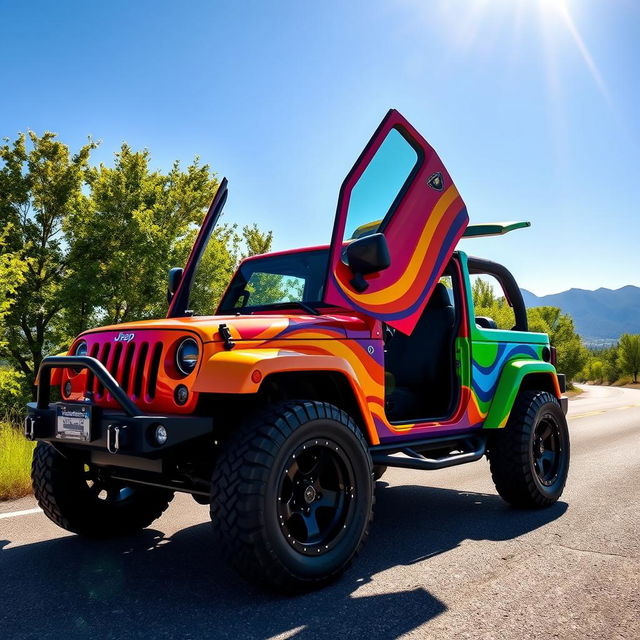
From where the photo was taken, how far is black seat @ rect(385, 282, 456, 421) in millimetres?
4709

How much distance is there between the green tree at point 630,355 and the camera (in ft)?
242

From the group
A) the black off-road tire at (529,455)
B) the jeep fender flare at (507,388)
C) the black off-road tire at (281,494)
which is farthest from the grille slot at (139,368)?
the black off-road tire at (529,455)

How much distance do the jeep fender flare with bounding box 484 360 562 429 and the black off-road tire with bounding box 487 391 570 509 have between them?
114mm

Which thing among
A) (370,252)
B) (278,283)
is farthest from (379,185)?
(278,283)

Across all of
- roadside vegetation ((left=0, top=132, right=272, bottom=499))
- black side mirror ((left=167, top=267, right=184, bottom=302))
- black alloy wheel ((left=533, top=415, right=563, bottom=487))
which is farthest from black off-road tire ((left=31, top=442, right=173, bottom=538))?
roadside vegetation ((left=0, top=132, right=272, bottom=499))

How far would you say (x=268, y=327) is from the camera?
3184mm

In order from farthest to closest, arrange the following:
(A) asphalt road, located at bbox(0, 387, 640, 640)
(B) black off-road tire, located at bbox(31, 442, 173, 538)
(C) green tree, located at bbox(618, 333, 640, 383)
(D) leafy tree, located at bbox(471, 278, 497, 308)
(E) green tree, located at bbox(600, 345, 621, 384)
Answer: (E) green tree, located at bbox(600, 345, 621, 384)
(C) green tree, located at bbox(618, 333, 640, 383)
(D) leafy tree, located at bbox(471, 278, 497, 308)
(B) black off-road tire, located at bbox(31, 442, 173, 538)
(A) asphalt road, located at bbox(0, 387, 640, 640)

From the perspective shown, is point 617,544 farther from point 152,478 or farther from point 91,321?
point 91,321

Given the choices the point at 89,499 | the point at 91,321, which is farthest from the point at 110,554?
the point at 91,321


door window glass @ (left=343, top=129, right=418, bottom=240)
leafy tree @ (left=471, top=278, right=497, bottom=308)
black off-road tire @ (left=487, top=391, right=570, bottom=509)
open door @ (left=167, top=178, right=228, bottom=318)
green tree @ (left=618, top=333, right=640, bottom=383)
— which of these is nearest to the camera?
door window glass @ (left=343, top=129, right=418, bottom=240)

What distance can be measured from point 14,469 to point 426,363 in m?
3.67

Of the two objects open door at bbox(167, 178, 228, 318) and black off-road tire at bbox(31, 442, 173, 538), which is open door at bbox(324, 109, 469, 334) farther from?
black off-road tire at bbox(31, 442, 173, 538)

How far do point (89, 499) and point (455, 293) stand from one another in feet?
9.71

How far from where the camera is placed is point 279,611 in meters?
2.74
